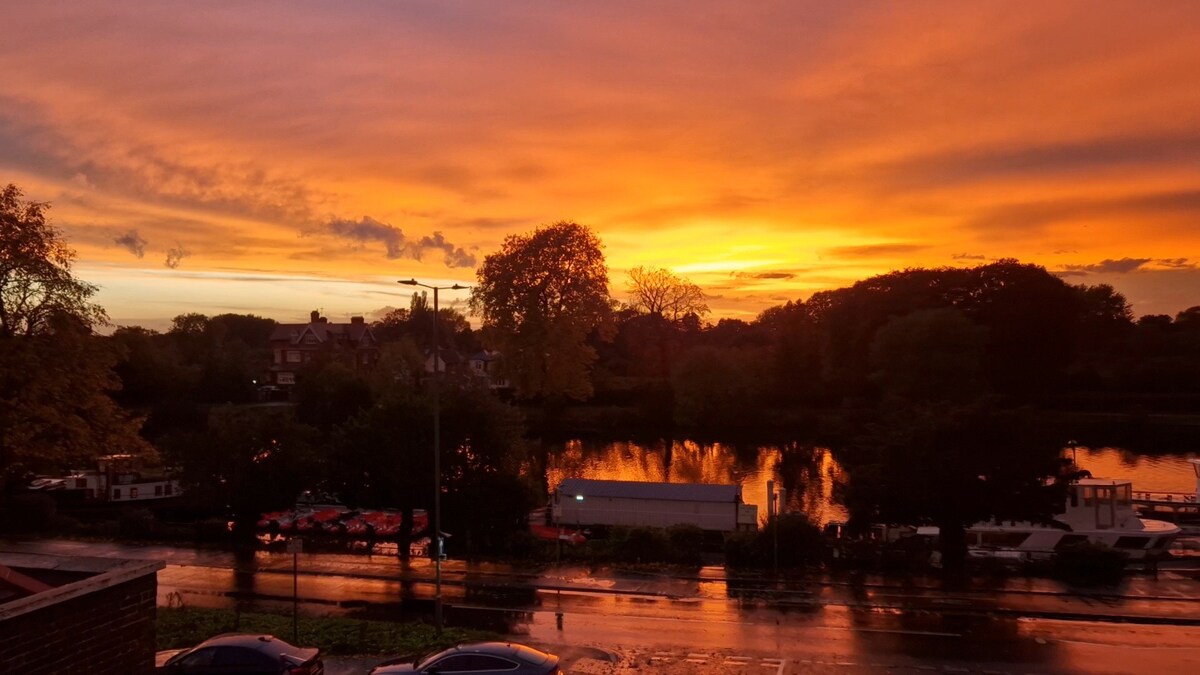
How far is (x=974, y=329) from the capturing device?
76250mm

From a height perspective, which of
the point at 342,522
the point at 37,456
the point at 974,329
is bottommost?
the point at 342,522

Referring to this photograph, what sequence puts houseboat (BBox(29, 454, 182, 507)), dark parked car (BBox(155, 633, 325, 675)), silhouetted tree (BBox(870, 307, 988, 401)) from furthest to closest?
silhouetted tree (BBox(870, 307, 988, 401)), houseboat (BBox(29, 454, 182, 507)), dark parked car (BBox(155, 633, 325, 675))

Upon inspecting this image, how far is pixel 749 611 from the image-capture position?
2575 cm

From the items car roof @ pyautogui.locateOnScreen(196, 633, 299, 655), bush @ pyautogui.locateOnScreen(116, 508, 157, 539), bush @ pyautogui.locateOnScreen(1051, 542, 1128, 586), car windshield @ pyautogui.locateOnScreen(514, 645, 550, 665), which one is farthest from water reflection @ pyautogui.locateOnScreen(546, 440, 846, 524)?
car roof @ pyautogui.locateOnScreen(196, 633, 299, 655)

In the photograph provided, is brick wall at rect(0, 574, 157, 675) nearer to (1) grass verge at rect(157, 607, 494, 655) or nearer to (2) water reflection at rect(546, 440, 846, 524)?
(1) grass verge at rect(157, 607, 494, 655)

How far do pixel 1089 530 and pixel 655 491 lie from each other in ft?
64.4

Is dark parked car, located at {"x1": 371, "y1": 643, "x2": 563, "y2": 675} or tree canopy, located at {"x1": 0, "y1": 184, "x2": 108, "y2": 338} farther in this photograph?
tree canopy, located at {"x1": 0, "y1": 184, "x2": 108, "y2": 338}

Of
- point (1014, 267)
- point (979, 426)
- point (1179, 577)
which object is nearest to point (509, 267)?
point (979, 426)

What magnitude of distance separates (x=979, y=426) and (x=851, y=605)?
9.46 meters

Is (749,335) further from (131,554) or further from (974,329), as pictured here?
(131,554)

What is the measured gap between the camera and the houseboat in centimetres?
4962

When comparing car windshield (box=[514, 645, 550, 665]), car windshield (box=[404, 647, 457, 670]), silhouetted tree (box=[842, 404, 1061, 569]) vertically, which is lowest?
car windshield (box=[404, 647, 457, 670])

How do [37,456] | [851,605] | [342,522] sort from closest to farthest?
[851,605]
[37,456]
[342,522]

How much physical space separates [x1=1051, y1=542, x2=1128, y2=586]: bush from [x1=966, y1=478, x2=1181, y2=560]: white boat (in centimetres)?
522
